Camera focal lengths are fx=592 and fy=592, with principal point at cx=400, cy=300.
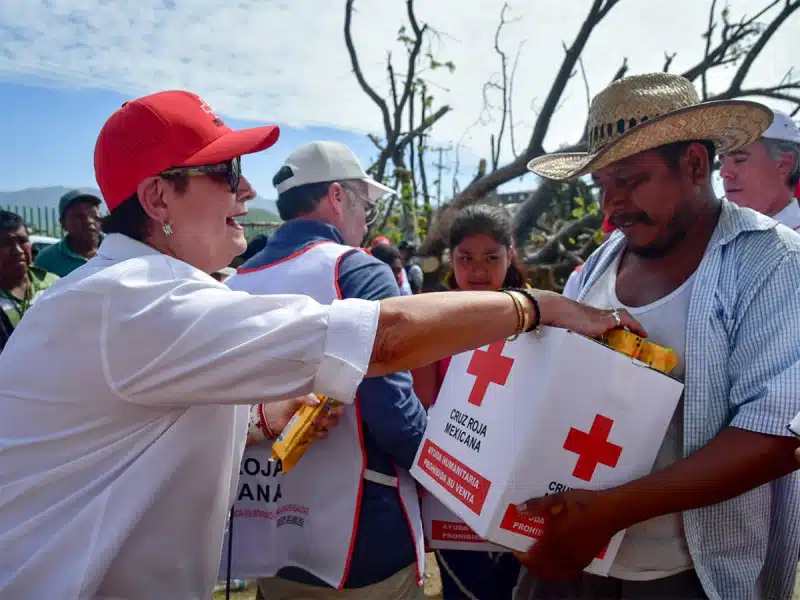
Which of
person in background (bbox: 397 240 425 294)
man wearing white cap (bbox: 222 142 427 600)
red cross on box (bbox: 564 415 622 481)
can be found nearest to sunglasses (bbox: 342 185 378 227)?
man wearing white cap (bbox: 222 142 427 600)

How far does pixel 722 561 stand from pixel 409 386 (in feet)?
3.03

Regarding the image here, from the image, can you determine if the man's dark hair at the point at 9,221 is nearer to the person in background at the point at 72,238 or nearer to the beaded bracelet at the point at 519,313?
the person in background at the point at 72,238

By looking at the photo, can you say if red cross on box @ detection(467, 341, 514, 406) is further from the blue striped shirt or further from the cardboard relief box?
the blue striped shirt

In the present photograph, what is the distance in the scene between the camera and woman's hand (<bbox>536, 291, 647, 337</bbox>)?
1343 millimetres

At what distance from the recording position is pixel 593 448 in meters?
1.33

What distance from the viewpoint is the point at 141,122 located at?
4.09ft

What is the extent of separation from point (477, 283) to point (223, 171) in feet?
6.30

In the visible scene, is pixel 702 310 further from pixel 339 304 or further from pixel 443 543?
pixel 443 543

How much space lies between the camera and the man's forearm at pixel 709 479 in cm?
130

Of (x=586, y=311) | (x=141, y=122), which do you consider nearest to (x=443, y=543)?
(x=586, y=311)

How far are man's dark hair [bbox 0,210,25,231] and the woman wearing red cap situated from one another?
3114mm

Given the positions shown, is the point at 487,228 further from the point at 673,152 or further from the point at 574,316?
the point at 574,316

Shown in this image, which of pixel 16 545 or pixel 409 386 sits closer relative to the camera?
pixel 16 545

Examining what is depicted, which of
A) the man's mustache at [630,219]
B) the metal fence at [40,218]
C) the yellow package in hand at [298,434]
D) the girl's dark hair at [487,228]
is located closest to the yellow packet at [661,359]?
the man's mustache at [630,219]
